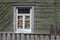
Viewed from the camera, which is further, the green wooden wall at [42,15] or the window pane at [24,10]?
the window pane at [24,10]

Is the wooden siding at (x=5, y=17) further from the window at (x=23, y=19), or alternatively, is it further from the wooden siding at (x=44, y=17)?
the wooden siding at (x=44, y=17)

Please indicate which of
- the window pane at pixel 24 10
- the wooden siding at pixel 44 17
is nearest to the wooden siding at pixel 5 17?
the window pane at pixel 24 10

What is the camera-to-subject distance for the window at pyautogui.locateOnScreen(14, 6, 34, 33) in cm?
696

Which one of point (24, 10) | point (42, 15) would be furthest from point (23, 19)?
point (42, 15)

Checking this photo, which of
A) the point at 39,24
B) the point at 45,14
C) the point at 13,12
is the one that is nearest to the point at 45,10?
the point at 45,14

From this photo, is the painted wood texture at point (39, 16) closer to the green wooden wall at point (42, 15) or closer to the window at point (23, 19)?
the green wooden wall at point (42, 15)

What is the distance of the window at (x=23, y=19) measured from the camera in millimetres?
6965

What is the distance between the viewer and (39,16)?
691cm

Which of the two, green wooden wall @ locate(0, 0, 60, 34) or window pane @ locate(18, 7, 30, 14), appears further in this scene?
window pane @ locate(18, 7, 30, 14)

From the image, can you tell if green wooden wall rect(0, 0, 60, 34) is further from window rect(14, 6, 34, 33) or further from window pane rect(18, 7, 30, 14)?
window pane rect(18, 7, 30, 14)

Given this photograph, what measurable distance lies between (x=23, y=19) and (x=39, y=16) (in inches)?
26.6

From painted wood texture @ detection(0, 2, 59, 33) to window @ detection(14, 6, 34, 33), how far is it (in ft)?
0.56

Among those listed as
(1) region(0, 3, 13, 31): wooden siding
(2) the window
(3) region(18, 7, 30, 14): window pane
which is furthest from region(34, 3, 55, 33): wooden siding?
(1) region(0, 3, 13, 31): wooden siding

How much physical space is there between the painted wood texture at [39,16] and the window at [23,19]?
17 centimetres
